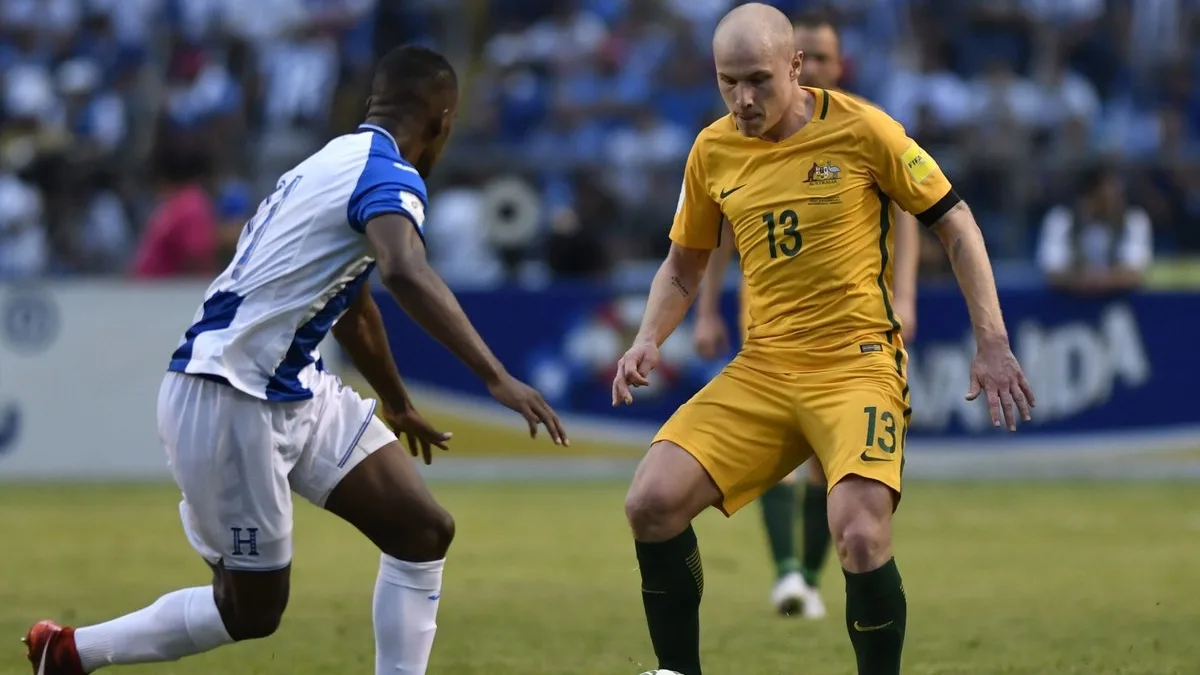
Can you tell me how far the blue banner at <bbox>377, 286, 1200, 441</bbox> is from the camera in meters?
15.9

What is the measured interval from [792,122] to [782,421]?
1070mm

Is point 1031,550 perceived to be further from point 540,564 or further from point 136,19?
point 136,19

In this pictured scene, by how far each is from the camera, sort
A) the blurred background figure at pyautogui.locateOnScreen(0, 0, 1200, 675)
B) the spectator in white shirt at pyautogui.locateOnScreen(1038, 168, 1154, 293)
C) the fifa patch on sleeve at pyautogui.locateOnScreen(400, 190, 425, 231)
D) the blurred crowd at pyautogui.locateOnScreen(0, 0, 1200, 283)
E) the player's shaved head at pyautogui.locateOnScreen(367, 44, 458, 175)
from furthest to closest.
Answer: the blurred crowd at pyautogui.locateOnScreen(0, 0, 1200, 283) < the spectator in white shirt at pyautogui.locateOnScreen(1038, 168, 1154, 293) < the blurred background figure at pyautogui.locateOnScreen(0, 0, 1200, 675) < the player's shaved head at pyautogui.locateOnScreen(367, 44, 458, 175) < the fifa patch on sleeve at pyautogui.locateOnScreen(400, 190, 425, 231)

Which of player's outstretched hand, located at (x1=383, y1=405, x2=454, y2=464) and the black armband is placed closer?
the black armband

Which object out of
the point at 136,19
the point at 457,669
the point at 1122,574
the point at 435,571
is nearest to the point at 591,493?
the point at 1122,574

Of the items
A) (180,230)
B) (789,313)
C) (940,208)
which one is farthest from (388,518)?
(180,230)

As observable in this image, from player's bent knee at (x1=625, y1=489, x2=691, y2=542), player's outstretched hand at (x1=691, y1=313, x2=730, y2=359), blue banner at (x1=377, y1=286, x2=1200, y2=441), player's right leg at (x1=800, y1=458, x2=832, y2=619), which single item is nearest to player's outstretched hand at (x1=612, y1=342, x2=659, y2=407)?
player's bent knee at (x1=625, y1=489, x2=691, y2=542)

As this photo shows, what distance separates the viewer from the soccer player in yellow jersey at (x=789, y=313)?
6180mm

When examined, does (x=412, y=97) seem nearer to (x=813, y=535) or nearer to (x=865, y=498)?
(x=865, y=498)

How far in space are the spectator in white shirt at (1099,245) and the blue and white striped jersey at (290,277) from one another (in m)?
Answer: 11.1

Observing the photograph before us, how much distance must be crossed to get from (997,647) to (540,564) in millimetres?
4091

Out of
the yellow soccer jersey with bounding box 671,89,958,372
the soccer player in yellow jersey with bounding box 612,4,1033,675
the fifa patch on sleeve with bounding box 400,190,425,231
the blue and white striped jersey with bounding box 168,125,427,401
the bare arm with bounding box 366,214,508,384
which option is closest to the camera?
the bare arm with bounding box 366,214,508,384

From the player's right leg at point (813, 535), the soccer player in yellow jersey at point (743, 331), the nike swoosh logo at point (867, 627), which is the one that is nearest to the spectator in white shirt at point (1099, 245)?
the soccer player in yellow jersey at point (743, 331)

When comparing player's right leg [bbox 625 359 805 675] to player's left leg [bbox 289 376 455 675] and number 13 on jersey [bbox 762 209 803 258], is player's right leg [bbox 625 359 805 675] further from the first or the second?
player's left leg [bbox 289 376 455 675]
